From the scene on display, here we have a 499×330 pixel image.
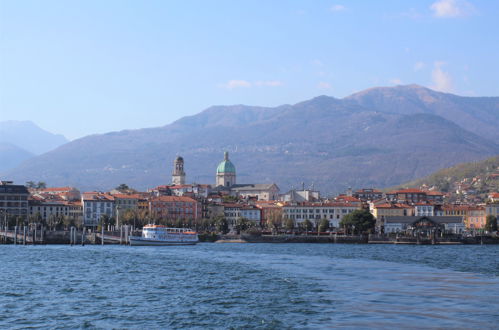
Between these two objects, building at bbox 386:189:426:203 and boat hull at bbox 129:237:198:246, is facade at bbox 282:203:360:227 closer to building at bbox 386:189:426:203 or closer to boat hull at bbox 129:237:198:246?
building at bbox 386:189:426:203

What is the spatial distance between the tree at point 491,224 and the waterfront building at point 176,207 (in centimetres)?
5296

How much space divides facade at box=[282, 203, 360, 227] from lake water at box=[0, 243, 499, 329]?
92.0 meters

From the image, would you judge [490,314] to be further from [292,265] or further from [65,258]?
[65,258]

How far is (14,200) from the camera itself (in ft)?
473

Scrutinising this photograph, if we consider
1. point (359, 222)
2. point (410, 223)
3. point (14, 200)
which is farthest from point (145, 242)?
point (410, 223)

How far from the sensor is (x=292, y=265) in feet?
214

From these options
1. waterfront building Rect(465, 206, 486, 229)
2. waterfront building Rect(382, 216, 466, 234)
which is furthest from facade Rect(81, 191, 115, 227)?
waterfront building Rect(465, 206, 486, 229)

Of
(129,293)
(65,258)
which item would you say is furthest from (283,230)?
(129,293)

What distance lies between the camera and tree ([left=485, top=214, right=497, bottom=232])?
138125 mm

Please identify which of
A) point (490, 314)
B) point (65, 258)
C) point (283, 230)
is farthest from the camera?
point (283, 230)

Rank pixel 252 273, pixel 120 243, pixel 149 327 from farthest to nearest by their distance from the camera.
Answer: pixel 120 243, pixel 252 273, pixel 149 327

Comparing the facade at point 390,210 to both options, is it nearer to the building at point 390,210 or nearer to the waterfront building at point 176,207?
the building at point 390,210

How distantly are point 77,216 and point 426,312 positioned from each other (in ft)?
397

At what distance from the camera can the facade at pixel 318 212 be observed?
162m
